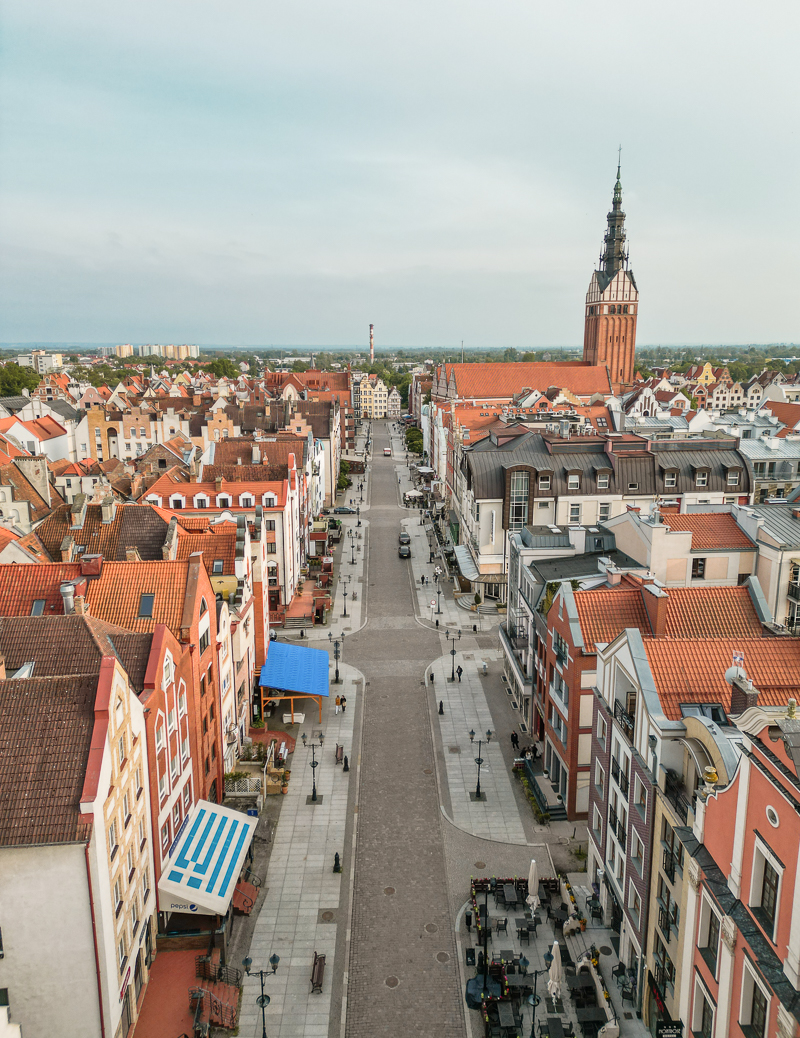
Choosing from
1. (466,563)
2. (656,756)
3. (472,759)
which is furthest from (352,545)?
(656,756)

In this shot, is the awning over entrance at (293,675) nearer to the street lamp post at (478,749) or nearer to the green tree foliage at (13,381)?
the street lamp post at (478,749)

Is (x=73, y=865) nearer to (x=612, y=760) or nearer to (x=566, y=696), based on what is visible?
(x=612, y=760)

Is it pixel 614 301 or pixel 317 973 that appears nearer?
pixel 317 973

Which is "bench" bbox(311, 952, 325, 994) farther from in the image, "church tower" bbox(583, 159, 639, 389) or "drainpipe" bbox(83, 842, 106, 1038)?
"church tower" bbox(583, 159, 639, 389)

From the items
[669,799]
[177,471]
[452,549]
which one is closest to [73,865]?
[669,799]

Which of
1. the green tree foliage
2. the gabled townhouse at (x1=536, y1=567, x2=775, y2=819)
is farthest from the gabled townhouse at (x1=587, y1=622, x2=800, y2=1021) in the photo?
the green tree foliage

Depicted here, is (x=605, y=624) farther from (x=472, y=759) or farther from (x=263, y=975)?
(x=263, y=975)
